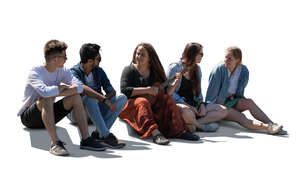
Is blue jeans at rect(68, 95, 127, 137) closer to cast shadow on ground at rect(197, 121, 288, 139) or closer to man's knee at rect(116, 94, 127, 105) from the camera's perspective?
man's knee at rect(116, 94, 127, 105)

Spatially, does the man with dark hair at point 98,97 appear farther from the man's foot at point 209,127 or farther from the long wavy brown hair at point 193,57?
the man's foot at point 209,127

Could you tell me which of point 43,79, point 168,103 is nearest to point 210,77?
point 168,103

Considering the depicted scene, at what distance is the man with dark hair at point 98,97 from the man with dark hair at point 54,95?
0.24m

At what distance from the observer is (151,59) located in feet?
26.8

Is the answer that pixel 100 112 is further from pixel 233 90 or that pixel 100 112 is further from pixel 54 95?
pixel 233 90

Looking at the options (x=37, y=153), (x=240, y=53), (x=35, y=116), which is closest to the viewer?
(x=37, y=153)

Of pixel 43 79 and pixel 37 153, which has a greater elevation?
pixel 43 79

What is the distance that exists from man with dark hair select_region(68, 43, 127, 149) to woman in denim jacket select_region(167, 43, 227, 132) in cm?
115

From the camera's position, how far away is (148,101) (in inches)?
316

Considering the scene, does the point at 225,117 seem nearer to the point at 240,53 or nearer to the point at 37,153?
the point at 240,53

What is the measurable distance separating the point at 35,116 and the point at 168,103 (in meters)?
2.15

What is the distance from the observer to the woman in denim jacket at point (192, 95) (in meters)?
8.48

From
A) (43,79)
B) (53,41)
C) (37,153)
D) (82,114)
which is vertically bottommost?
(37,153)

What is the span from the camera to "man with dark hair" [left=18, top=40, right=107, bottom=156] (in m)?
7.07
